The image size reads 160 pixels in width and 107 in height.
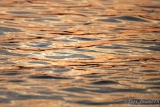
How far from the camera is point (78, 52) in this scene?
15.0 ft

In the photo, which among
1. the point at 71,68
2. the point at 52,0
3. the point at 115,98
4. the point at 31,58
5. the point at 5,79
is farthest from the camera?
the point at 52,0

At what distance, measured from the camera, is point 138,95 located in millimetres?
3402

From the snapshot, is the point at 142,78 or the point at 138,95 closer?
the point at 138,95

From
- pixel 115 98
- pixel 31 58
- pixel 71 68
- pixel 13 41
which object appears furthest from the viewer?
pixel 13 41

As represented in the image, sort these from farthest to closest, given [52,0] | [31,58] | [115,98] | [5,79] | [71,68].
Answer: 1. [52,0]
2. [31,58]
3. [71,68]
4. [5,79]
5. [115,98]

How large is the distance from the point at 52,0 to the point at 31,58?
275cm

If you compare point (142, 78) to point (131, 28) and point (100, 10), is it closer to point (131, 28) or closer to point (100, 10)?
point (131, 28)

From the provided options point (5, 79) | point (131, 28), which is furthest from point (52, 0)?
point (5, 79)

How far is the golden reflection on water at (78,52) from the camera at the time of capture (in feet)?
11.2

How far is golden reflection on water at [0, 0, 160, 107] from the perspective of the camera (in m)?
3.40

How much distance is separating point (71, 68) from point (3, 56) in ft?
2.25

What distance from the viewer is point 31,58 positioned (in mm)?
4363

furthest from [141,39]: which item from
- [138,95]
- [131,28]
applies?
[138,95]

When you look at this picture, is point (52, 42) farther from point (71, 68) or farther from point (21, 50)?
point (71, 68)
